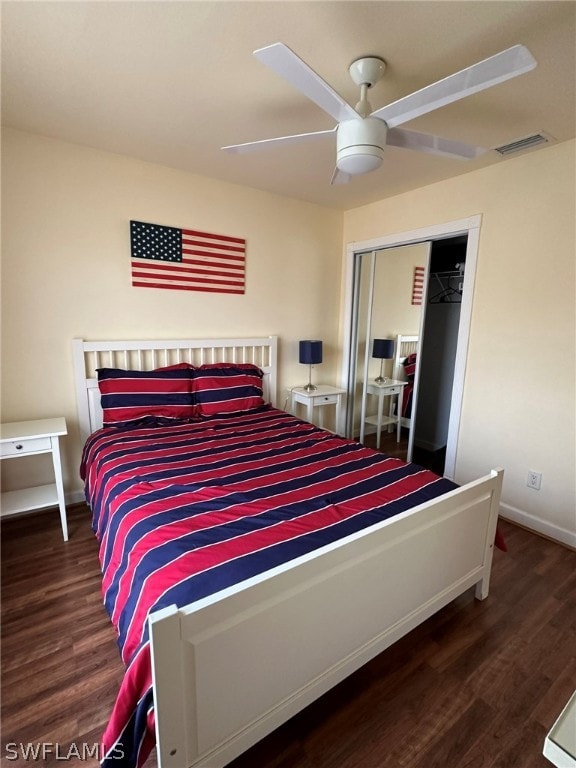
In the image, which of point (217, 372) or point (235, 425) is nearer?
point (235, 425)

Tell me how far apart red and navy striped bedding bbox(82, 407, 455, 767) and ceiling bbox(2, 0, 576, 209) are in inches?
73.6

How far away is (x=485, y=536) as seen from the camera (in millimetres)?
1796

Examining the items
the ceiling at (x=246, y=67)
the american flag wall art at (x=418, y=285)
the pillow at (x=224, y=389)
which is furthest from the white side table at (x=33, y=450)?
the american flag wall art at (x=418, y=285)

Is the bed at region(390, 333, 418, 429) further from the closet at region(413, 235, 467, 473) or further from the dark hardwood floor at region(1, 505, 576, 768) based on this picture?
the dark hardwood floor at region(1, 505, 576, 768)

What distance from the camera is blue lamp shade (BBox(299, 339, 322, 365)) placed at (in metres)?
3.55

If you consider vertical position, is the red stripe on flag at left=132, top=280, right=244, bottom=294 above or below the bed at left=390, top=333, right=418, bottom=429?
above

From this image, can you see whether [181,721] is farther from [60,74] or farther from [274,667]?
[60,74]

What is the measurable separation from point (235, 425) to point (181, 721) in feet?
6.02

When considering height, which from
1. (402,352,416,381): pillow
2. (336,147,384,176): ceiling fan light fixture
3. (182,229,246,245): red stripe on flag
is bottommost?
(402,352,416,381): pillow

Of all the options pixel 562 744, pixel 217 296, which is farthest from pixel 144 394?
pixel 562 744

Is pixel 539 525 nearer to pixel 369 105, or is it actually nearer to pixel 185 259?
pixel 369 105

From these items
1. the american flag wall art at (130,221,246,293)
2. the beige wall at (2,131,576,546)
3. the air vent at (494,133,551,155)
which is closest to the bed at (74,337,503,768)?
the beige wall at (2,131,576,546)

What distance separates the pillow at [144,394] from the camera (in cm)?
256

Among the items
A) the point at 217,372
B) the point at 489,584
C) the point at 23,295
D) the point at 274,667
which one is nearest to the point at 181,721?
the point at 274,667
